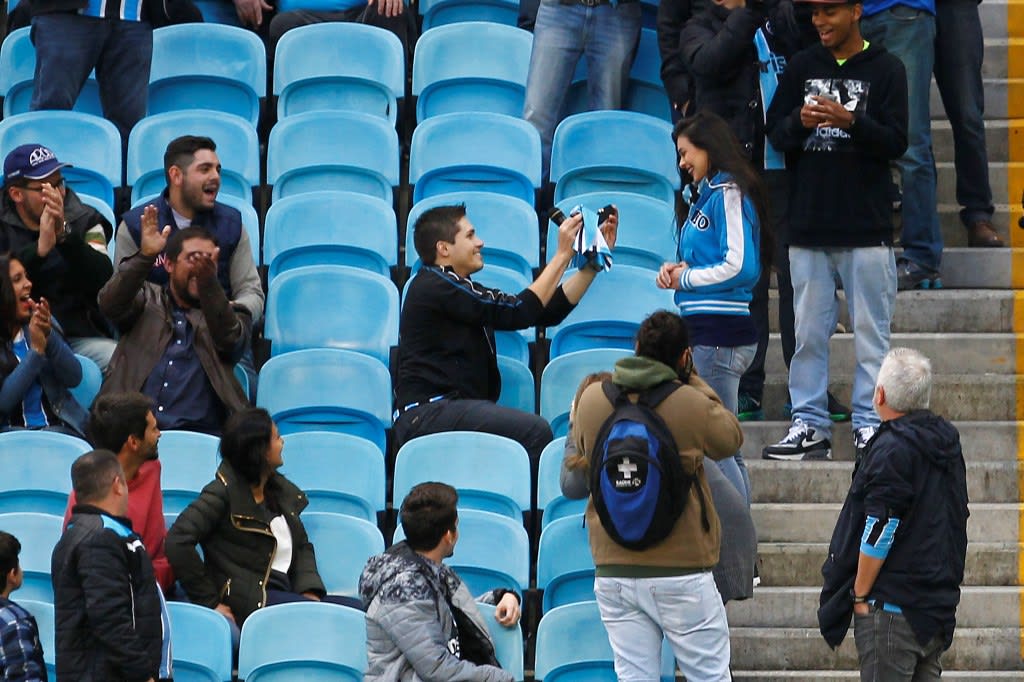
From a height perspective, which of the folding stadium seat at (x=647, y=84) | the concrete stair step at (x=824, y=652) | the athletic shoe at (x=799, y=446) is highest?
the folding stadium seat at (x=647, y=84)

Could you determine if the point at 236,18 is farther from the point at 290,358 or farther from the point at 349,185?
the point at 290,358

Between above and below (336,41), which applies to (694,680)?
below

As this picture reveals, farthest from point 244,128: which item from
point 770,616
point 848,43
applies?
point 770,616

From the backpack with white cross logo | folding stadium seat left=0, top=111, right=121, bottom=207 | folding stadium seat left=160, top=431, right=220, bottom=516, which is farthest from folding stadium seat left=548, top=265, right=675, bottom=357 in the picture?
folding stadium seat left=0, top=111, right=121, bottom=207

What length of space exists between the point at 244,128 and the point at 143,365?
1.80 metres

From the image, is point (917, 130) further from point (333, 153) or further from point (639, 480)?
point (639, 480)

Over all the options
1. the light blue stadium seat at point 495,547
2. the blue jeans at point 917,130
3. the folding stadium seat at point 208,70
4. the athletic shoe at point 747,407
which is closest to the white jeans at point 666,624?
the light blue stadium seat at point 495,547

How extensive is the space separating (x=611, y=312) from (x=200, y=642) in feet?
8.43

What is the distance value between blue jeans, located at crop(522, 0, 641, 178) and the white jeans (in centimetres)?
348

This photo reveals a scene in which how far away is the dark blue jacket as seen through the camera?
6121mm

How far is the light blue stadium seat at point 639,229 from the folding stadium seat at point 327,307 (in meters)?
0.91

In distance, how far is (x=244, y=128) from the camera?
9.02 meters

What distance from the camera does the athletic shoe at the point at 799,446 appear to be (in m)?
7.82

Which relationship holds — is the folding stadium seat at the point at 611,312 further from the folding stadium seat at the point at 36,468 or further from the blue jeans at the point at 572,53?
the folding stadium seat at the point at 36,468
